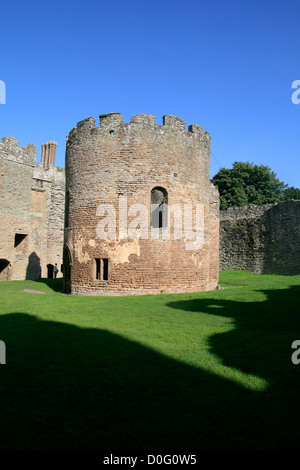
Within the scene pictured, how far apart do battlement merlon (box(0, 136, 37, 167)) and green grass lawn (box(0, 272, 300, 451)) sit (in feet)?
68.7

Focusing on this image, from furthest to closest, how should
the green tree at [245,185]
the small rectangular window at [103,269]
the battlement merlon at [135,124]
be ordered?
the green tree at [245,185] < the battlement merlon at [135,124] < the small rectangular window at [103,269]

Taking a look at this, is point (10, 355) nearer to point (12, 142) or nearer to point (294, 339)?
point (294, 339)

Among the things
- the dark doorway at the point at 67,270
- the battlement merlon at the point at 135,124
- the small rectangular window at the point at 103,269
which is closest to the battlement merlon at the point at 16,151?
the battlement merlon at the point at 135,124

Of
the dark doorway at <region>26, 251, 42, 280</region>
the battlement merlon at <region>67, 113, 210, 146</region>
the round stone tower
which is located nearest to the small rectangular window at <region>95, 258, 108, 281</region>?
the round stone tower

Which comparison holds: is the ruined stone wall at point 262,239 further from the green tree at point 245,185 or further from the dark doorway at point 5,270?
the dark doorway at point 5,270

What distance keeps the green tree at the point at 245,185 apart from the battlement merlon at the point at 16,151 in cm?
2162

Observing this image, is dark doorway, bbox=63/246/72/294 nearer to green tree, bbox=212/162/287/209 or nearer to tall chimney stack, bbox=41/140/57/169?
green tree, bbox=212/162/287/209

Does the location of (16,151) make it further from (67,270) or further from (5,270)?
(67,270)

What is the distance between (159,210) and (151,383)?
1424cm

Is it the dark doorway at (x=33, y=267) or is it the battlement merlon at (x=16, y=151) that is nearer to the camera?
the battlement merlon at (x=16, y=151)

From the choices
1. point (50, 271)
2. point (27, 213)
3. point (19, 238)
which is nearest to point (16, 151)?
point (27, 213)

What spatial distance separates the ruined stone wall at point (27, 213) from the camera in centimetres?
2709
